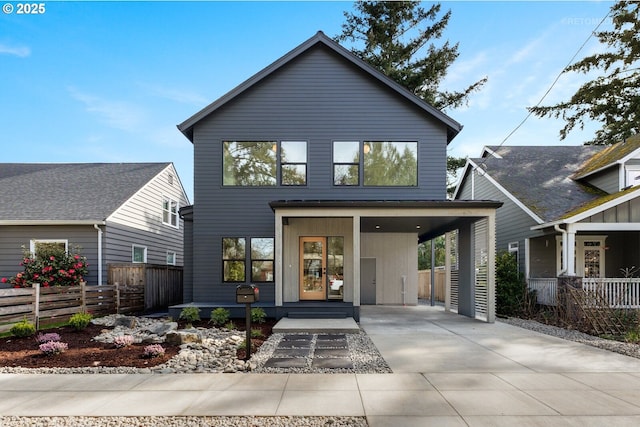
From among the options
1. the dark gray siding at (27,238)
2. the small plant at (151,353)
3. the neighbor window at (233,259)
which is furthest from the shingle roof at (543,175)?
the dark gray siding at (27,238)

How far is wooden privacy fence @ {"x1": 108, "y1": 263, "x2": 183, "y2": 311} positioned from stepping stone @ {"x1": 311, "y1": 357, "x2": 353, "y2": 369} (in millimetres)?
9272

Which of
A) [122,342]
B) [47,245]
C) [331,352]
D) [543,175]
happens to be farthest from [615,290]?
[47,245]

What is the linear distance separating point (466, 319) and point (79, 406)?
1015 centimetres

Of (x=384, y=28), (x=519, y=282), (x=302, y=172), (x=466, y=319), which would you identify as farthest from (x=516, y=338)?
(x=384, y=28)

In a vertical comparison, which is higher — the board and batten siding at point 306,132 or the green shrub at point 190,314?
the board and batten siding at point 306,132

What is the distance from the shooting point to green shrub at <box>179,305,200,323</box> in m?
11.0

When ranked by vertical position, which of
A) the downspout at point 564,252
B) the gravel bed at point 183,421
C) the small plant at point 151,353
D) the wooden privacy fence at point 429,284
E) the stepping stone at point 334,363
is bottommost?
the wooden privacy fence at point 429,284

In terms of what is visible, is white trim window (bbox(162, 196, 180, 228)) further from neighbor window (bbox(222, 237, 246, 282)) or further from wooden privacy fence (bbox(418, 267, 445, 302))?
wooden privacy fence (bbox(418, 267, 445, 302))

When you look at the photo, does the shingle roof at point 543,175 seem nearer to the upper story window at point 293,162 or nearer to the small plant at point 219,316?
the upper story window at point 293,162

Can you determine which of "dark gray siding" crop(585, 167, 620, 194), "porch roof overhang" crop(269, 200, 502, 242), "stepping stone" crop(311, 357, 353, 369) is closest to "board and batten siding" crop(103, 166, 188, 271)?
"porch roof overhang" crop(269, 200, 502, 242)

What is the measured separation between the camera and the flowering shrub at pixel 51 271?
12.2 metres

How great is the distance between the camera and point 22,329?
8531 millimetres

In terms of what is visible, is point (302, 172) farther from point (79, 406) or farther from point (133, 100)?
point (133, 100)

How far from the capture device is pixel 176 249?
20422 mm
